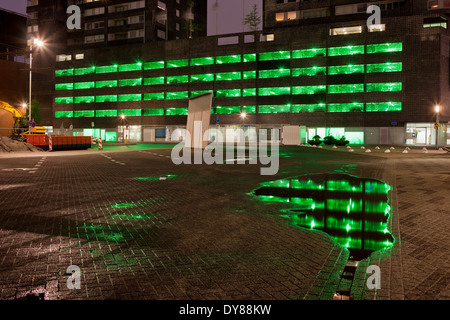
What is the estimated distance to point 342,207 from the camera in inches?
315

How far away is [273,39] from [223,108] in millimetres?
16215

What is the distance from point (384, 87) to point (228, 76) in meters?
28.9

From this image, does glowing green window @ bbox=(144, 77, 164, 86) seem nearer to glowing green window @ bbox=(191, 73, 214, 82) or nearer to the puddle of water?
glowing green window @ bbox=(191, 73, 214, 82)

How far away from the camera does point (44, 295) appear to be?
3.44 meters

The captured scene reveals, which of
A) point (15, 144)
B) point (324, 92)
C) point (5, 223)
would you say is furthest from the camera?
point (324, 92)

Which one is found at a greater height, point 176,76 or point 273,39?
point 273,39

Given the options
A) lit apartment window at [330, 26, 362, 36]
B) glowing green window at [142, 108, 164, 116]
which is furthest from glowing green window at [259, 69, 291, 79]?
glowing green window at [142, 108, 164, 116]

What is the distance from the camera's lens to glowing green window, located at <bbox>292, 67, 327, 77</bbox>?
212 feet

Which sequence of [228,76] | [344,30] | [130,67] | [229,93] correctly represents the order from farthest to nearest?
[130,67] → [228,76] → [229,93] → [344,30]

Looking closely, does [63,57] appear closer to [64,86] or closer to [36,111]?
[64,86]

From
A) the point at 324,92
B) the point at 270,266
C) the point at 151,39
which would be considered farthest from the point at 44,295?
the point at 151,39

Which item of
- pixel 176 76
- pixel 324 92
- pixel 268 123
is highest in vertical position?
pixel 176 76

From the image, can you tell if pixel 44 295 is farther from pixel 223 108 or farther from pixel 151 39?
pixel 151 39

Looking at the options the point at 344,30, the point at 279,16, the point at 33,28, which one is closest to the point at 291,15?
the point at 279,16
